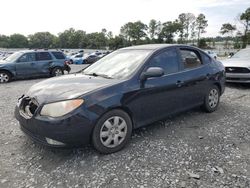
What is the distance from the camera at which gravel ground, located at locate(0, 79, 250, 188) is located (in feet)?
8.98

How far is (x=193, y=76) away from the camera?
14.7 feet

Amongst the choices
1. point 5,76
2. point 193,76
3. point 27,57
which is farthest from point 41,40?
point 193,76

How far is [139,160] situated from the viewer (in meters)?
3.16

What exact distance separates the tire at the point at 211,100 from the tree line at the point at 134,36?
49798 millimetres

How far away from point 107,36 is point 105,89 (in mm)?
85045

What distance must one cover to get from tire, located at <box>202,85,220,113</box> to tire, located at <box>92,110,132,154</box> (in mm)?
2256

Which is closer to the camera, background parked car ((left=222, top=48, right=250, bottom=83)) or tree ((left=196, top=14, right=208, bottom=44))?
background parked car ((left=222, top=48, right=250, bottom=83))

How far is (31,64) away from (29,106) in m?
8.50

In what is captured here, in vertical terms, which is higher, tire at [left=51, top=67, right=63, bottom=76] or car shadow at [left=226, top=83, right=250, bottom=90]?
tire at [left=51, top=67, right=63, bottom=76]

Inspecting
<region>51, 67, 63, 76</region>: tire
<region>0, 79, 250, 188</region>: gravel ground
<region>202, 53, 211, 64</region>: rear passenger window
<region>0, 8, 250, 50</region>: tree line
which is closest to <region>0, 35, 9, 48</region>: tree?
<region>0, 8, 250, 50</region>: tree line

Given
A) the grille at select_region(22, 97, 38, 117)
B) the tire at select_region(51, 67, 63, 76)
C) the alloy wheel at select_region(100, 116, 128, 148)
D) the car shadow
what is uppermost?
the grille at select_region(22, 97, 38, 117)

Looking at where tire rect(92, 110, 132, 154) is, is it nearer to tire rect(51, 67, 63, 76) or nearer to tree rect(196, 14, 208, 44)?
tire rect(51, 67, 63, 76)

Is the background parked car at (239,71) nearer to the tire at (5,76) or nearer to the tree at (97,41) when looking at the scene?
the tire at (5,76)

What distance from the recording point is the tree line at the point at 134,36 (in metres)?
66.5
